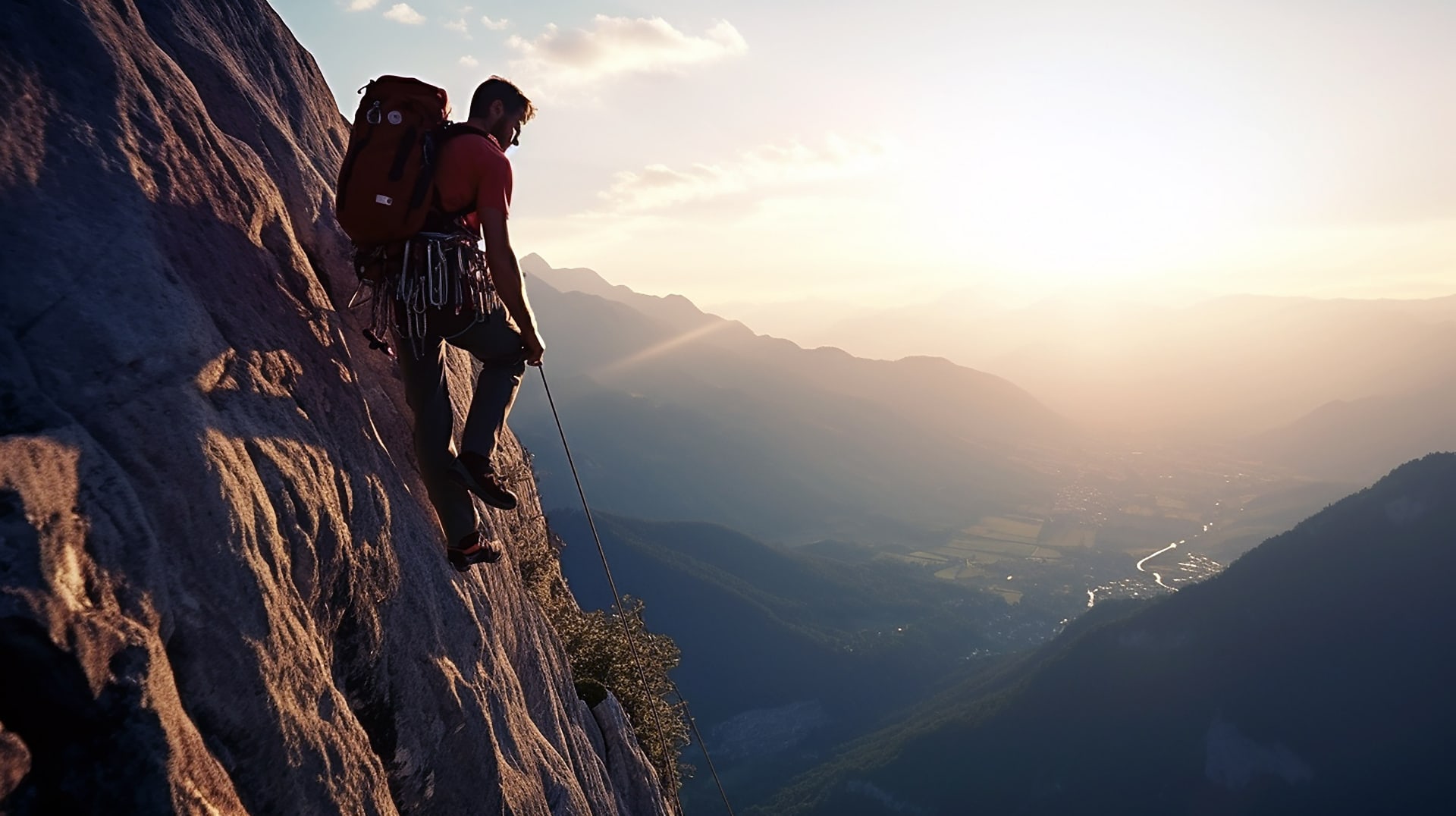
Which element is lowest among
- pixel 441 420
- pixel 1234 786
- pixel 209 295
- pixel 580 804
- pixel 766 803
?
pixel 766 803

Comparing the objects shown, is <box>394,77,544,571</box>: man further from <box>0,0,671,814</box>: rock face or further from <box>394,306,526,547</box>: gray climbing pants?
<box>0,0,671,814</box>: rock face

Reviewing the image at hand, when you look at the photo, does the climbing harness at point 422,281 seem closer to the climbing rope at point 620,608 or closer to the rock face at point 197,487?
the rock face at point 197,487

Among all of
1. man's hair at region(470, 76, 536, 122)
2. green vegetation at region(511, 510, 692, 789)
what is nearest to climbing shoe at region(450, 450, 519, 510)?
man's hair at region(470, 76, 536, 122)

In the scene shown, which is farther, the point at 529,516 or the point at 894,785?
the point at 894,785

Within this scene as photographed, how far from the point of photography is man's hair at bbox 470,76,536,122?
7.58 m

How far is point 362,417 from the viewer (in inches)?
298

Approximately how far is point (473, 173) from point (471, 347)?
1657 mm

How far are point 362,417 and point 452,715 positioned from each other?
9.04 feet

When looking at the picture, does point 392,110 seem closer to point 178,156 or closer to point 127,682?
point 178,156

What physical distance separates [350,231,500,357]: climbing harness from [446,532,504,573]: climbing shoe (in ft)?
6.37

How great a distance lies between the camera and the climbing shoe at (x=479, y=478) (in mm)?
7746

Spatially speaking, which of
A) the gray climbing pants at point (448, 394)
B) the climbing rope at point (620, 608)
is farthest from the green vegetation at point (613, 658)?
the gray climbing pants at point (448, 394)

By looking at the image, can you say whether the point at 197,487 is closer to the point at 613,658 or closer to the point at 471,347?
the point at 471,347

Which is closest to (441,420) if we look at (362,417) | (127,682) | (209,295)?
(362,417)
